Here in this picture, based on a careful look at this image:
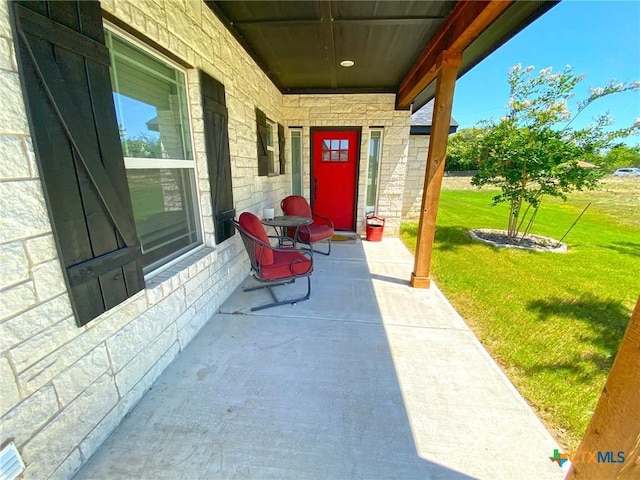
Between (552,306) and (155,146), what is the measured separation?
3.96 meters

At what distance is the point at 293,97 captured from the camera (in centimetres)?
475

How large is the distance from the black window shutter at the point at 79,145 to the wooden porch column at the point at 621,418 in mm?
1997

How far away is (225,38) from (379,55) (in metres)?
1.85

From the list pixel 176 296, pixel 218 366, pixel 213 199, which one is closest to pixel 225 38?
pixel 213 199

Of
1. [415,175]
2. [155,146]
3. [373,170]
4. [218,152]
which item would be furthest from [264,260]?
[415,175]

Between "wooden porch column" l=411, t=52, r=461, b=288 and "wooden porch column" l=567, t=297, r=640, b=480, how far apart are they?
6.87ft

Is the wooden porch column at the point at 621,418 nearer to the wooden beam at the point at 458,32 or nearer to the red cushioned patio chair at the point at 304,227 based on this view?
the wooden beam at the point at 458,32

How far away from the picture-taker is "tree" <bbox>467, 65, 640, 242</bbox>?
3873mm

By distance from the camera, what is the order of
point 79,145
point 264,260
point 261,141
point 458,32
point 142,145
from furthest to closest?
point 261,141 → point 264,260 → point 458,32 → point 142,145 → point 79,145

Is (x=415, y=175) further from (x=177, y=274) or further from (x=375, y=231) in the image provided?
(x=177, y=274)

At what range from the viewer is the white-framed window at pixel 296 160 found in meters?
5.03

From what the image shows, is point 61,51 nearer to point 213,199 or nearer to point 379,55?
point 213,199

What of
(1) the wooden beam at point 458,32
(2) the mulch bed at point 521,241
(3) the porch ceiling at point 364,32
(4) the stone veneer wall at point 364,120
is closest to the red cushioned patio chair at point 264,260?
(3) the porch ceiling at point 364,32

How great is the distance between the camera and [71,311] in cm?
113
